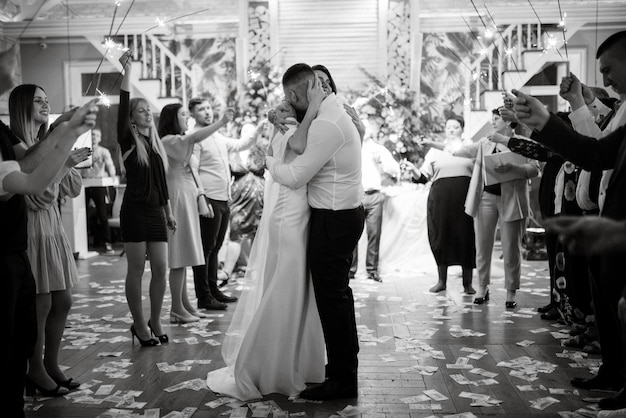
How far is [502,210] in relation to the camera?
224 inches

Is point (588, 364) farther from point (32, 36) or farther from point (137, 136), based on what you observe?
point (32, 36)

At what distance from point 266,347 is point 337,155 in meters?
1.04

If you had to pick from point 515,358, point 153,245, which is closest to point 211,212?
point 153,245

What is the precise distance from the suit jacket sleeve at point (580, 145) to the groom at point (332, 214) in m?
0.99

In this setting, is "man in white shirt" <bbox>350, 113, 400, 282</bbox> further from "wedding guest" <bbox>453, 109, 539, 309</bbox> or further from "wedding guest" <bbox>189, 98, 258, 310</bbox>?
"wedding guest" <bbox>189, 98, 258, 310</bbox>

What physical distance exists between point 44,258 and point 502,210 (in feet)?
12.6

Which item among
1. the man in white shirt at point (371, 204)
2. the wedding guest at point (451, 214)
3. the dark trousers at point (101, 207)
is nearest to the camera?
the wedding guest at point (451, 214)

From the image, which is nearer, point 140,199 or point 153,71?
point 140,199

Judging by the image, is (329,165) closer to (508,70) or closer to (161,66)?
(508,70)

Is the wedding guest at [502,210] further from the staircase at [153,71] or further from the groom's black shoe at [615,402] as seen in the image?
the staircase at [153,71]

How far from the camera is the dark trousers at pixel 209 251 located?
557cm

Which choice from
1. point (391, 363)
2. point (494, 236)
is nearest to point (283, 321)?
point (391, 363)

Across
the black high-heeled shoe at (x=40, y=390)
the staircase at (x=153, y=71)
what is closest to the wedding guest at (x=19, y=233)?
the black high-heeled shoe at (x=40, y=390)

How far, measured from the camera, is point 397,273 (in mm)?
7645
